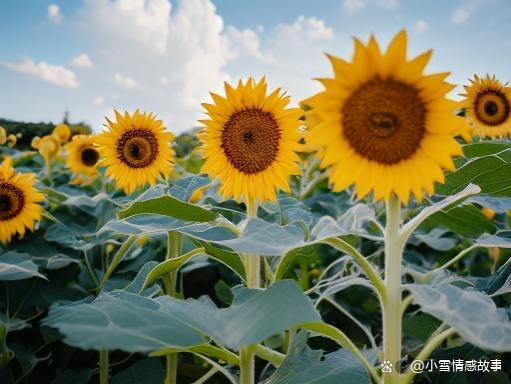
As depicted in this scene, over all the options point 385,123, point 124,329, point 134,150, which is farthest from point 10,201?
point 385,123

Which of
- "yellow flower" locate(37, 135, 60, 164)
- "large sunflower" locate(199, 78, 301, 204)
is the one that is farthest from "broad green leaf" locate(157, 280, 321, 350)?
"yellow flower" locate(37, 135, 60, 164)

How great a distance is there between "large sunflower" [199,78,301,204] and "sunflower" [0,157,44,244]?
1159 millimetres

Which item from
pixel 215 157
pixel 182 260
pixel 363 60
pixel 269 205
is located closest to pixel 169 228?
pixel 182 260

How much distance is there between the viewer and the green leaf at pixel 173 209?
3.61ft

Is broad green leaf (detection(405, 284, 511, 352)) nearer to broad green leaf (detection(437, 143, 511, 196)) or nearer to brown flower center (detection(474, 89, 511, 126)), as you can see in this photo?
broad green leaf (detection(437, 143, 511, 196))

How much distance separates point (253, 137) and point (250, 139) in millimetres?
12

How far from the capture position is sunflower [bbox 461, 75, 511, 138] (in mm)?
1849

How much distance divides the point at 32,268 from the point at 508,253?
188 cm

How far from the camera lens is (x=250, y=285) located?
1.30 m

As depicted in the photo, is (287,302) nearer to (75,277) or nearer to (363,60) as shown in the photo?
(363,60)

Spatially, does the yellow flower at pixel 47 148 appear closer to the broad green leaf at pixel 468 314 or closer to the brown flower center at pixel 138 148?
the brown flower center at pixel 138 148

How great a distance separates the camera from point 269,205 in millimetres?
1895

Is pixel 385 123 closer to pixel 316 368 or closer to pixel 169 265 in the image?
pixel 316 368

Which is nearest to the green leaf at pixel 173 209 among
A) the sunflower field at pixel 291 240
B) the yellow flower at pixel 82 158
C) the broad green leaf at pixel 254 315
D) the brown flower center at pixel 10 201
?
the sunflower field at pixel 291 240
